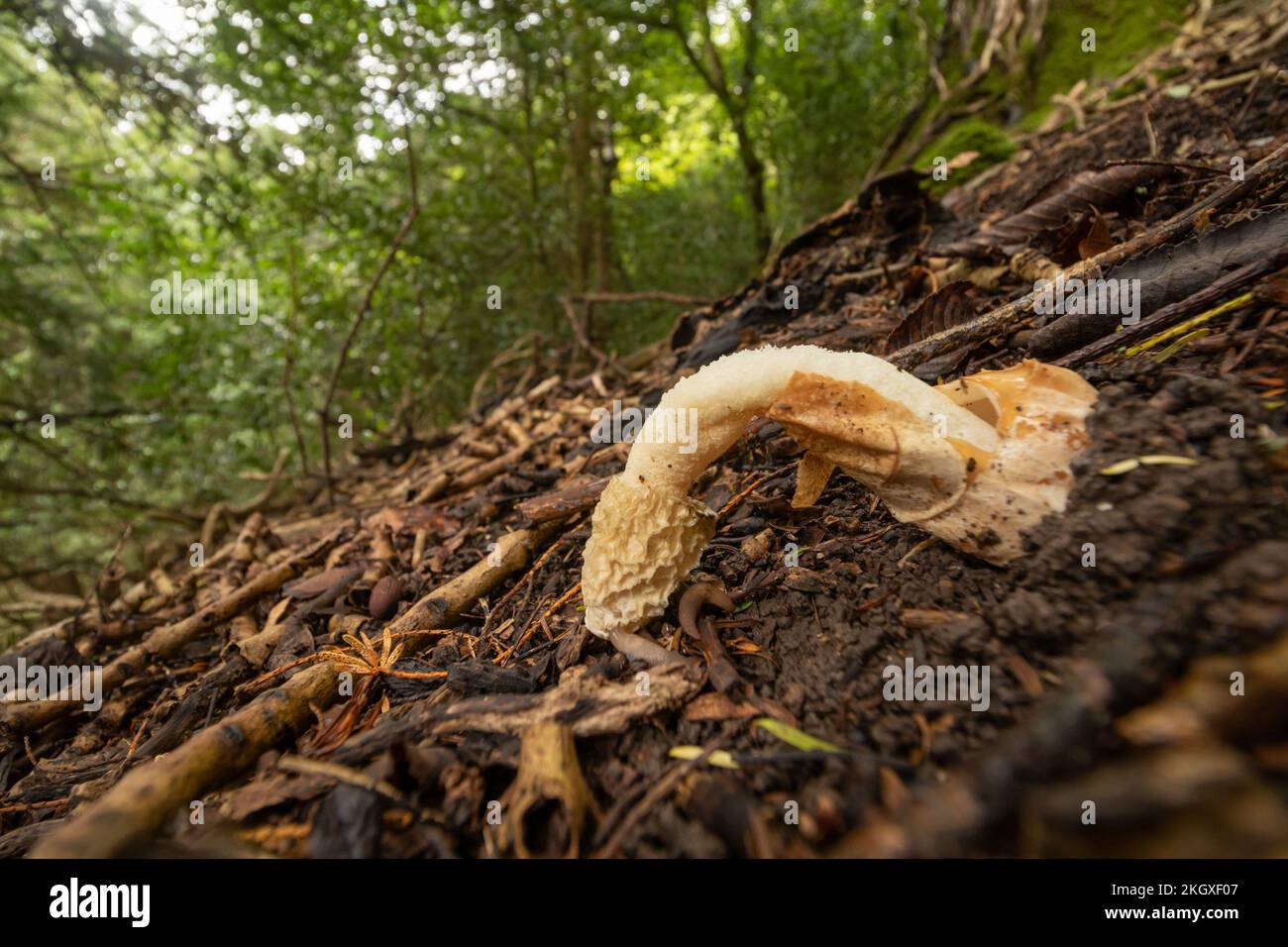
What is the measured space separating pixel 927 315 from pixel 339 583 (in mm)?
2743

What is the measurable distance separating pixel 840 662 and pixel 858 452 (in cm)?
54

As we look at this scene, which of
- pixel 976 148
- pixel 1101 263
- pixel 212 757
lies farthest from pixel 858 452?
pixel 976 148

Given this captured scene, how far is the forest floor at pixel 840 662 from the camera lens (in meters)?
0.77

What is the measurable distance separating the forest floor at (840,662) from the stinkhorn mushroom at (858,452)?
0.28 ft

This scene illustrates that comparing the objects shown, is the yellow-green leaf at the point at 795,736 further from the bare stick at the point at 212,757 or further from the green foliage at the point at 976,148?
the green foliage at the point at 976,148

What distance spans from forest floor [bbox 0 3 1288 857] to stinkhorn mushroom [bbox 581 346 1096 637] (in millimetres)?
85

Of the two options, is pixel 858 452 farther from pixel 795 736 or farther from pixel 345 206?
pixel 345 206

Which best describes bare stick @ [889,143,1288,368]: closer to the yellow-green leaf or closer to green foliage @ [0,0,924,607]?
the yellow-green leaf

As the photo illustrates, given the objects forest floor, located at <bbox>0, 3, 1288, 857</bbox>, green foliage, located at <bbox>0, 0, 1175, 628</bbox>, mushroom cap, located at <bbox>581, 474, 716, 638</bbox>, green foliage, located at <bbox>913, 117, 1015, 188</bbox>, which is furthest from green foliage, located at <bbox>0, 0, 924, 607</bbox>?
mushroom cap, located at <bbox>581, 474, 716, 638</bbox>

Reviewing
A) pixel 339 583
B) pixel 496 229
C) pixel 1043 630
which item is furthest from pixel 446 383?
pixel 1043 630

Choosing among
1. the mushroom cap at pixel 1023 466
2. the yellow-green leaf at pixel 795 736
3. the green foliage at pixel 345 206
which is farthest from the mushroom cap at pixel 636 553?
the green foliage at pixel 345 206

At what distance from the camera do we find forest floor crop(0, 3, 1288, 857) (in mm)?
767
